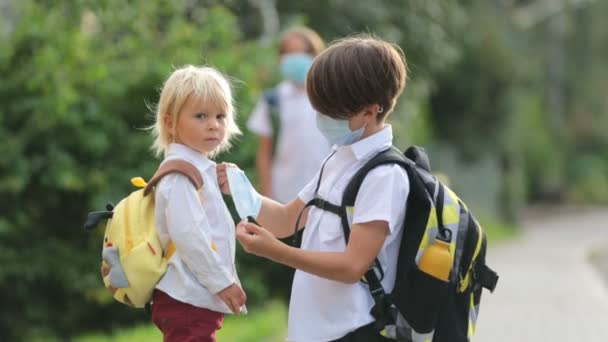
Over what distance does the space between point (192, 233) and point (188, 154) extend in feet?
0.92

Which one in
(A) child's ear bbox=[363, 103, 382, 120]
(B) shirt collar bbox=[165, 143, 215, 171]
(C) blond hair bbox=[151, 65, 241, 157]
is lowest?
(B) shirt collar bbox=[165, 143, 215, 171]

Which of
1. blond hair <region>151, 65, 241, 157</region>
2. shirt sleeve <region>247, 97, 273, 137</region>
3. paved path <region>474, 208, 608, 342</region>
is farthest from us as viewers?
paved path <region>474, 208, 608, 342</region>

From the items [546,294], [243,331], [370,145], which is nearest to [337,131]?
[370,145]

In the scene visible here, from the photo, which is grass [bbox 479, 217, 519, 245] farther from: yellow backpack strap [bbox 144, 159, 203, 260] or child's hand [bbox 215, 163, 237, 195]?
yellow backpack strap [bbox 144, 159, 203, 260]

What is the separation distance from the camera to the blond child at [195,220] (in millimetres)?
3498

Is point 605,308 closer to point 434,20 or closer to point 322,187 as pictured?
point 434,20

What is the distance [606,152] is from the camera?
38.7m

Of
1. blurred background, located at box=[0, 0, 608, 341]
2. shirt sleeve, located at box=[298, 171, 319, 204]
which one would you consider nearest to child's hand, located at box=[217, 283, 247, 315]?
shirt sleeve, located at box=[298, 171, 319, 204]

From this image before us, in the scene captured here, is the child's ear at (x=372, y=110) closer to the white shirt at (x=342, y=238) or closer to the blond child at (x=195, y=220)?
the white shirt at (x=342, y=238)

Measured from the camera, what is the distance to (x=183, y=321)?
357 centimetres

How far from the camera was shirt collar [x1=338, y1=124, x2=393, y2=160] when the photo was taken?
3557mm

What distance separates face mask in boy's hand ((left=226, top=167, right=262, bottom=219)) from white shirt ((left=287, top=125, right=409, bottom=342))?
0.19m

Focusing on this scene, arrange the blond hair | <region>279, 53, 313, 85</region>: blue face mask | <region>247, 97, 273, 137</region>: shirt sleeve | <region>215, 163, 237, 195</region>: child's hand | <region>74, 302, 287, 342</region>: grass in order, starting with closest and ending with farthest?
the blond hair < <region>215, 163, 237, 195</region>: child's hand < <region>279, 53, 313, 85</region>: blue face mask < <region>247, 97, 273, 137</region>: shirt sleeve < <region>74, 302, 287, 342</region>: grass

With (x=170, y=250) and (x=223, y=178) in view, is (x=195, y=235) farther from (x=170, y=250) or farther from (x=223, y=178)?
(x=223, y=178)
